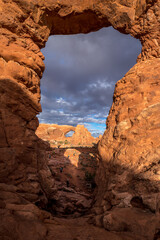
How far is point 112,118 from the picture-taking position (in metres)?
5.81

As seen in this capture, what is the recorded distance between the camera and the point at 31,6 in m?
5.32

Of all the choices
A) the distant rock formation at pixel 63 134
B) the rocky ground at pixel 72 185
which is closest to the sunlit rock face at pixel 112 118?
the rocky ground at pixel 72 185

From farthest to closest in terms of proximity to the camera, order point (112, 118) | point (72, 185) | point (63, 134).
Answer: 1. point (63, 134)
2. point (72, 185)
3. point (112, 118)

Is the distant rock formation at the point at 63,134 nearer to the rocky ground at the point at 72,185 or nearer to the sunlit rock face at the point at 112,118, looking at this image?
the rocky ground at the point at 72,185

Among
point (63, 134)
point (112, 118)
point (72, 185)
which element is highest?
point (112, 118)

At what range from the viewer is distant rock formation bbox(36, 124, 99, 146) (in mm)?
30438

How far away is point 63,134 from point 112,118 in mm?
30562

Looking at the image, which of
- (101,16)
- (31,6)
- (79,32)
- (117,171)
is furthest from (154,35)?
(117,171)

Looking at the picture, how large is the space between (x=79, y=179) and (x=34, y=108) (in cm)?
820

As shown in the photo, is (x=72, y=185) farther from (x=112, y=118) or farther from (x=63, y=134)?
(x=63, y=134)

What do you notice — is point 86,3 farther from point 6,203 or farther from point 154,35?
point 6,203

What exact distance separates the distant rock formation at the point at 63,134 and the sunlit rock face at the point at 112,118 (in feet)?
80.4

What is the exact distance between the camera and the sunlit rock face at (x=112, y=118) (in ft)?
9.98

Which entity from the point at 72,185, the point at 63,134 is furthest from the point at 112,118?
the point at 63,134
